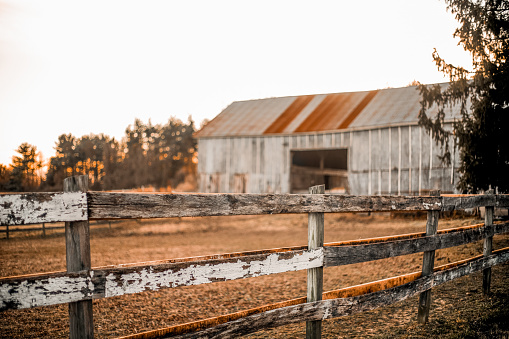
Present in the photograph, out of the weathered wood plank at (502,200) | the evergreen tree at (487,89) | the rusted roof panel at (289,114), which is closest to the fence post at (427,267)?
the weathered wood plank at (502,200)

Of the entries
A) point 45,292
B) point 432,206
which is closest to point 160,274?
point 45,292

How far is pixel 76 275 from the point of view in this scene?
7.15ft

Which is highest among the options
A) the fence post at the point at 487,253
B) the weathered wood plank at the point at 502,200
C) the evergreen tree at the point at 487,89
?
the evergreen tree at the point at 487,89

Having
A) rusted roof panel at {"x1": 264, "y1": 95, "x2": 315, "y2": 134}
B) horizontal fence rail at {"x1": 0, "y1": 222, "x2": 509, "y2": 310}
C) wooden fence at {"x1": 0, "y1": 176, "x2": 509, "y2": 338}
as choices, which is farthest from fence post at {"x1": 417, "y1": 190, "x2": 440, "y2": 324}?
rusted roof panel at {"x1": 264, "y1": 95, "x2": 315, "y2": 134}

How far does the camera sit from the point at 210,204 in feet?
9.07

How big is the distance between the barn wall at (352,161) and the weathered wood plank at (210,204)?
1547 centimetres

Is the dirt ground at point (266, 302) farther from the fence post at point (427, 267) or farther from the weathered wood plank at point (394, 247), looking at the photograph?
the weathered wood plank at point (394, 247)

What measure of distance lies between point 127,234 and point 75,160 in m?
24.4

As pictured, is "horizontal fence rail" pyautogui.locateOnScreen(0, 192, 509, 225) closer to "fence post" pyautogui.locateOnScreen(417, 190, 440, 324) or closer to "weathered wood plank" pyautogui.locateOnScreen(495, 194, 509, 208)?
"fence post" pyautogui.locateOnScreen(417, 190, 440, 324)

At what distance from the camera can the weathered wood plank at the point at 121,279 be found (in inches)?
80.6

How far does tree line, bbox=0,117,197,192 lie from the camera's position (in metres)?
25.2

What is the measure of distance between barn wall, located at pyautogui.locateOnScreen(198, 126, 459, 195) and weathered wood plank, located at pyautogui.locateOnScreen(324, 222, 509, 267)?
42.6 ft

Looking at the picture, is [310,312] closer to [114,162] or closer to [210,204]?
[210,204]

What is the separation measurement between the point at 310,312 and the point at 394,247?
1.36 metres
